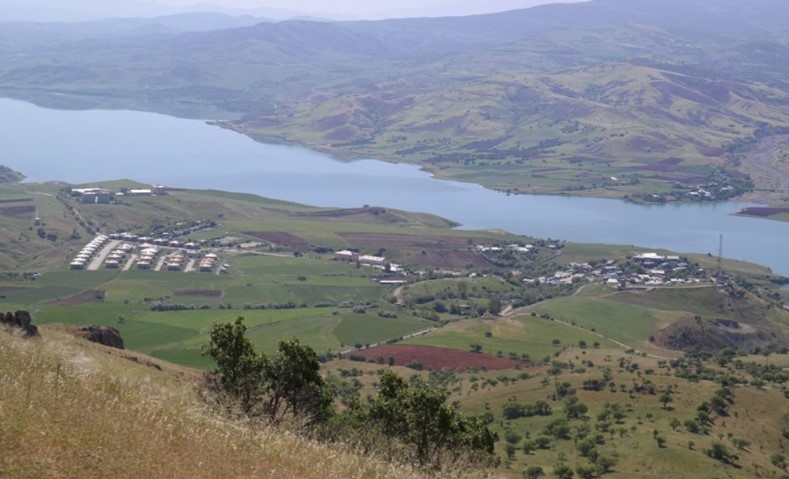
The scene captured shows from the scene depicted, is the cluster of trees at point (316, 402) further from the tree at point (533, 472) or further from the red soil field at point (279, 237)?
the red soil field at point (279, 237)

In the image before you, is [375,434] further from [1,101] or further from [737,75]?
[737,75]

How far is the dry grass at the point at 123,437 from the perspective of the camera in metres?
7.70

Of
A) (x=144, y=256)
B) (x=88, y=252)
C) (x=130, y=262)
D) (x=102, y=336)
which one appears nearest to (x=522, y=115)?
(x=144, y=256)

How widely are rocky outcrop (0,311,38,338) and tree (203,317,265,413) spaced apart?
11.5 feet

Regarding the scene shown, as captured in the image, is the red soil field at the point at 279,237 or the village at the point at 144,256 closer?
the village at the point at 144,256

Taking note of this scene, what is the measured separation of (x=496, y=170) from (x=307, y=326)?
2726 inches

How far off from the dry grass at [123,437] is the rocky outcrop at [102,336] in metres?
11.1

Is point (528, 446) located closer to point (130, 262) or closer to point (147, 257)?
point (147, 257)

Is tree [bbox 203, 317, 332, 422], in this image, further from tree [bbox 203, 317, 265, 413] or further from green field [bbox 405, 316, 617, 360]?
green field [bbox 405, 316, 617, 360]

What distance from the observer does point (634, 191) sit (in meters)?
97.6

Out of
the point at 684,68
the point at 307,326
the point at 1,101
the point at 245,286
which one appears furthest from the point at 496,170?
the point at 1,101

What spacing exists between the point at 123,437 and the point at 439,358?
3078 cm

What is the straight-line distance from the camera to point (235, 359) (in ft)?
49.2

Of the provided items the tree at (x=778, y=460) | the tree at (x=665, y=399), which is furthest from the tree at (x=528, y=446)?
the tree at (x=778, y=460)
